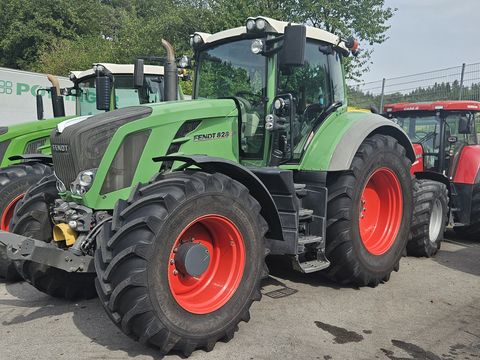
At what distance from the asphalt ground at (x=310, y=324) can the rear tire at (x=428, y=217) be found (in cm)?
89

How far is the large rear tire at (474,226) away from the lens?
275 inches

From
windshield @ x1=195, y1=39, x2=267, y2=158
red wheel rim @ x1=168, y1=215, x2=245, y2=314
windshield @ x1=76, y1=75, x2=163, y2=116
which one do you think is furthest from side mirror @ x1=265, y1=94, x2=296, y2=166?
windshield @ x1=76, y1=75, x2=163, y2=116

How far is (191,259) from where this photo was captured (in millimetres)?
3334

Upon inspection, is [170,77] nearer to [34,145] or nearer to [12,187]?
[12,187]

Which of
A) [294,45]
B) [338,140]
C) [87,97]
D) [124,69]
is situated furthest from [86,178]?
[87,97]

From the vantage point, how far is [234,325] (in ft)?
11.3

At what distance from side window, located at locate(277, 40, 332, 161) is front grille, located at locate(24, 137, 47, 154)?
3841 millimetres

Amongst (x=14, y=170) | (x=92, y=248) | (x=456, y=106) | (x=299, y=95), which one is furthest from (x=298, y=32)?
(x=456, y=106)

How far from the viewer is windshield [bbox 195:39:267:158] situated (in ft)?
14.6

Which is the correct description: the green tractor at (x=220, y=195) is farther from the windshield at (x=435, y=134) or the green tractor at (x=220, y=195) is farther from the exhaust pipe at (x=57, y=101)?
the exhaust pipe at (x=57, y=101)

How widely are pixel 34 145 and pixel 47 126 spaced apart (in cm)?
32

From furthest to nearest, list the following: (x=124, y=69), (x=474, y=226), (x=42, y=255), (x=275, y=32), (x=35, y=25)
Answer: (x=35, y=25)
(x=124, y=69)
(x=474, y=226)
(x=275, y=32)
(x=42, y=255)

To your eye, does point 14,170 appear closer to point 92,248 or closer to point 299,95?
point 92,248

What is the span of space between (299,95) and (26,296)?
10.7ft
